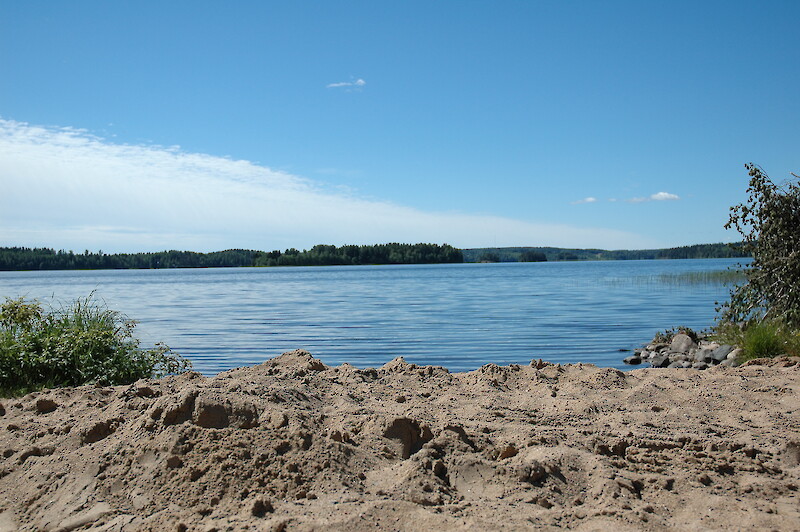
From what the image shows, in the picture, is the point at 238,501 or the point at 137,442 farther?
the point at 137,442

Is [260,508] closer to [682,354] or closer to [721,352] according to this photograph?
[721,352]

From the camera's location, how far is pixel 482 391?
6.71 meters

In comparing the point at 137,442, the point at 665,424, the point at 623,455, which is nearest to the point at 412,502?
the point at 623,455

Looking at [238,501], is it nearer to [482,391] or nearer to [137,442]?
[137,442]

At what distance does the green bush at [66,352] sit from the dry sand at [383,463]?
1681 millimetres

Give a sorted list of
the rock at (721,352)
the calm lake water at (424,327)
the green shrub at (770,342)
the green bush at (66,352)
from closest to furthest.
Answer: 1. the green bush at (66,352)
2. the green shrub at (770,342)
3. the rock at (721,352)
4. the calm lake water at (424,327)

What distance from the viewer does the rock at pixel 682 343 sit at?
1406 cm

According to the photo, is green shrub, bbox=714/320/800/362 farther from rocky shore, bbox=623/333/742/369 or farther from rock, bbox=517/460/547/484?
rock, bbox=517/460/547/484

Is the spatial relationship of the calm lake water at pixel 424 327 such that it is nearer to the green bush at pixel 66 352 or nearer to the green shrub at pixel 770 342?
the green bush at pixel 66 352

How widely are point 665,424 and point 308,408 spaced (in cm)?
312

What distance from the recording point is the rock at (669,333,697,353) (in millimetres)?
14062

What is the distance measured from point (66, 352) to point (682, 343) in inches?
493

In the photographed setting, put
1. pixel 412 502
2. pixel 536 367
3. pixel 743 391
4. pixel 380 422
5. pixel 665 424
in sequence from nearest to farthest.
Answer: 1. pixel 412 502
2. pixel 380 422
3. pixel 665 424
4. pixel 743 391
5. pixel 536 367

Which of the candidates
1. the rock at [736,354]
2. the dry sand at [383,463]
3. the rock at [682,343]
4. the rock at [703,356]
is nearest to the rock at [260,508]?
the dry sand at [383,463]
